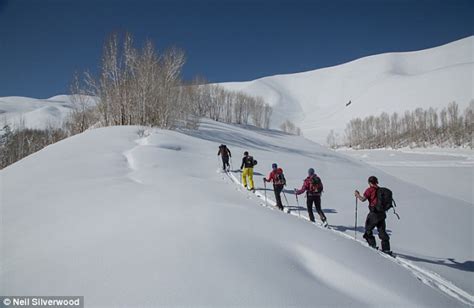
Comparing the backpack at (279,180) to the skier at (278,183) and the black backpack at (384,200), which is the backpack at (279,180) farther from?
the black backpack at (384,200)

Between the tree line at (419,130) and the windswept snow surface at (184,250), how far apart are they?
7292 cm

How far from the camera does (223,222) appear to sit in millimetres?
4484

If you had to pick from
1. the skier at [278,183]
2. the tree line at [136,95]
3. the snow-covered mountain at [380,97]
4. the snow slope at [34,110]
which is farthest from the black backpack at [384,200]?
the snow slope at [34,110]

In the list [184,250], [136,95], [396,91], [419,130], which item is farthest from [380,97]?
[184,250]

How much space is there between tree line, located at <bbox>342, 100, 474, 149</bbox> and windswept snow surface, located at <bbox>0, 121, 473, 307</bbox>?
7292 centimetres

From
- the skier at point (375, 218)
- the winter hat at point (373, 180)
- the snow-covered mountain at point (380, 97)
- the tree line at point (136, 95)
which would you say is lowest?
the skier at point (375, 218)

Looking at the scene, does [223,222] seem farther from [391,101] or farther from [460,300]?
[391,101]

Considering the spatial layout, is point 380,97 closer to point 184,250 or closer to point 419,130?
point 419,130

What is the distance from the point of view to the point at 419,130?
7769 cm

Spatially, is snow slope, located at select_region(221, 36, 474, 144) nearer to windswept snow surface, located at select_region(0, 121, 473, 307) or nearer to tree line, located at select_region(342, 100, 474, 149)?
tree line, located at select_region(342, 100, 474, 149)

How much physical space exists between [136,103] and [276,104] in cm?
18129

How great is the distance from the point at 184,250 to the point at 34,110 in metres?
161

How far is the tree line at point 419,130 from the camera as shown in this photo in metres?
66.1

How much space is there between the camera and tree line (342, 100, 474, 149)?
66.1 m
